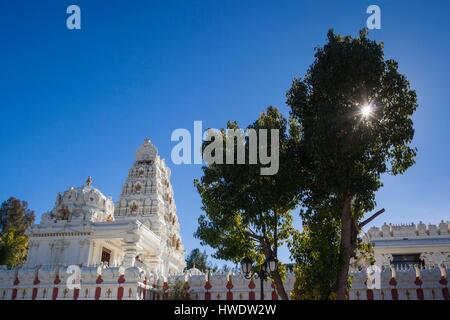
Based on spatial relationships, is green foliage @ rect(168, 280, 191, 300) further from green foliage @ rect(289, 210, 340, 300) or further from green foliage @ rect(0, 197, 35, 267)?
green foliage @ rect(0, 197, 35, 267)

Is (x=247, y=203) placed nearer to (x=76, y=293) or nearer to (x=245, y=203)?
(x=245, y=203)

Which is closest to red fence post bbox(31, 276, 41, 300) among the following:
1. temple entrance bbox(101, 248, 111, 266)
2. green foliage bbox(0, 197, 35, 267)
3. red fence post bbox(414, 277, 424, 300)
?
temple entrance bbox(101, 248, 111, 266)

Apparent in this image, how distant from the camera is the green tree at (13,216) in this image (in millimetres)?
64625

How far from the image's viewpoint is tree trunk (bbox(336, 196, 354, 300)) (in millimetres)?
15905

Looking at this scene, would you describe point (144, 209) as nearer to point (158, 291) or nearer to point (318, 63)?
point (158, 291)

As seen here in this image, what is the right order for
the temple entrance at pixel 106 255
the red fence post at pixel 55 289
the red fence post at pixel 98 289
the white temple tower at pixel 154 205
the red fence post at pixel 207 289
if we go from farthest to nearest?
1. the white temple tower at pixel 154 205
2. the temple entrance at pixel 106 255
3. the red fence post at pixel 55 289
4. the red fence post at pixel 207 289
5. the red fence post at pixel 98 289

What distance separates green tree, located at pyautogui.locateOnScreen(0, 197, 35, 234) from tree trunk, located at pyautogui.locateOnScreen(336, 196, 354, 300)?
197 ft

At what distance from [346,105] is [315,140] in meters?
1.86

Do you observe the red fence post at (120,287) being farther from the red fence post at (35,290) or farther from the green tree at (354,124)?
the green tree at (354,124)

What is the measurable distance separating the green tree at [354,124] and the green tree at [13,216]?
60223 millimetres

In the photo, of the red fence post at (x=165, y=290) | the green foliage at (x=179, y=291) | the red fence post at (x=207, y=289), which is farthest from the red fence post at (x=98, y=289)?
the red fence post at (x=207, y=289)

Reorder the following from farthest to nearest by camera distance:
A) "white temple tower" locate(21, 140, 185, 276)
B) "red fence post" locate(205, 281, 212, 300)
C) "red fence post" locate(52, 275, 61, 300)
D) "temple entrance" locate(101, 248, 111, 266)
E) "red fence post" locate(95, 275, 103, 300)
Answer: "temple entrance" locate(101, 248, 111, 266) → "white temple tower" locate(21, 140, 185, 276) → "red fence post" locate(52, 275, 61, 300) → "red fence post" locate(205, 281, 212, 300) → "red fence post" locate(95, 275, 103, 300)

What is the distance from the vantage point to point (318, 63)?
55.9 ft
